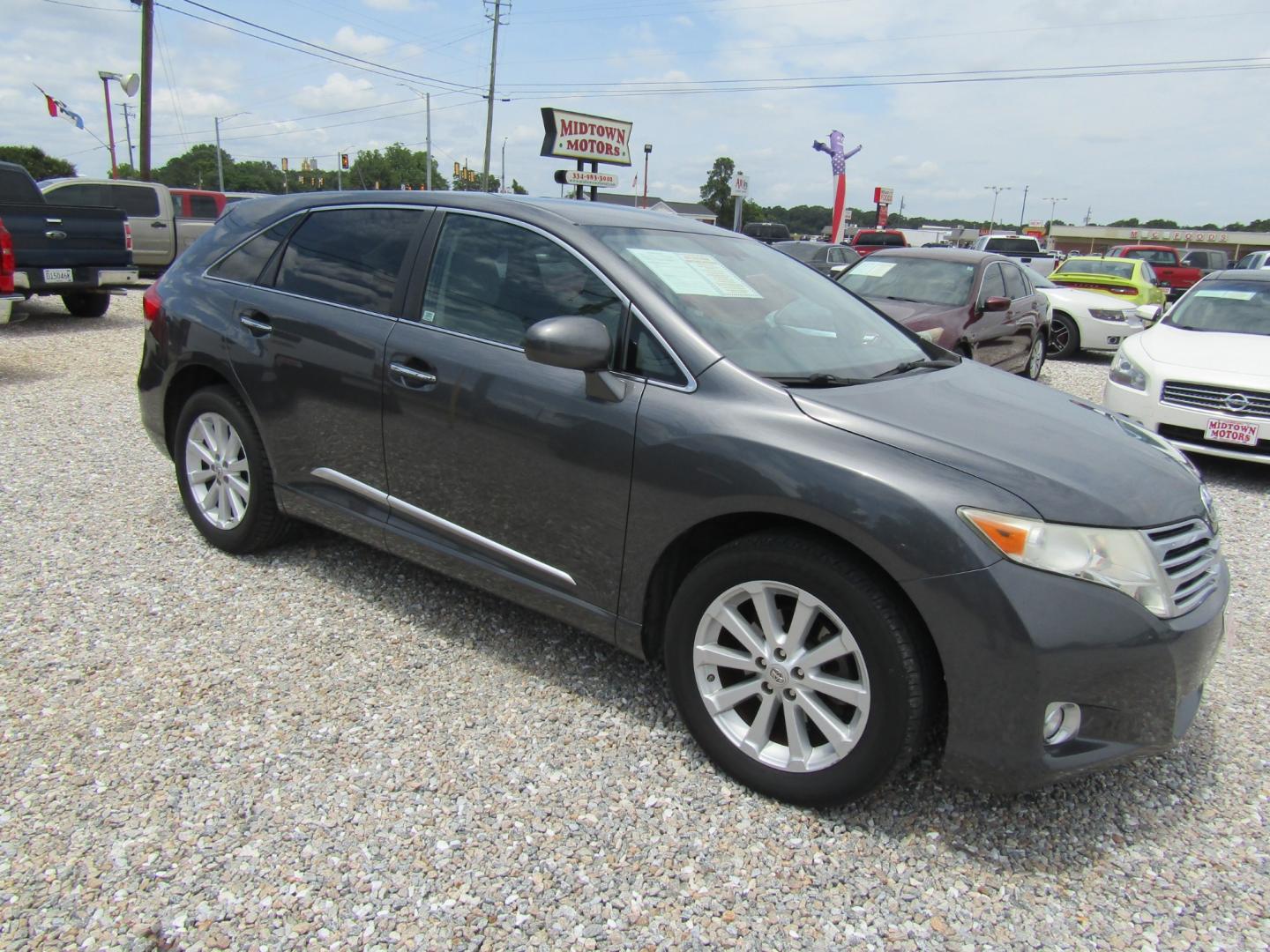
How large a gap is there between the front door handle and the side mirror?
2.02ft

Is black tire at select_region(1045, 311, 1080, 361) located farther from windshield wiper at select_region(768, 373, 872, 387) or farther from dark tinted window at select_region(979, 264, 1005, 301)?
windshield wiper at select_region(768, 373, 872, 387)

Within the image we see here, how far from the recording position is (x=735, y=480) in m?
2.41

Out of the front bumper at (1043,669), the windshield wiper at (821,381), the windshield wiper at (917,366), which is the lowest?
the front bumper at (1043,669)

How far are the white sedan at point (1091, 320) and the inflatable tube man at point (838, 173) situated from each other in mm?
29051

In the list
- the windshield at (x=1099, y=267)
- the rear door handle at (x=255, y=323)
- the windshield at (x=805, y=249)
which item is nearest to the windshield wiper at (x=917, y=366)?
the rear door handle at (x=255, y=323)

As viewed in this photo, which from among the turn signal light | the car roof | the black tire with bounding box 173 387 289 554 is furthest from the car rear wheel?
the turn signal light

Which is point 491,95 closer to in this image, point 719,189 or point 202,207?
point 202,207

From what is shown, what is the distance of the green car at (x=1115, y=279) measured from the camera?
1425 cm

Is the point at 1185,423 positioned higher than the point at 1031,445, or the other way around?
the point at 1031,445

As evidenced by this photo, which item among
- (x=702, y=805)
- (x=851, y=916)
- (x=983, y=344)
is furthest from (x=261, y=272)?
(x=983, y=344)

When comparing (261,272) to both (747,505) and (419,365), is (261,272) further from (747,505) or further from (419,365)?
(747,505)

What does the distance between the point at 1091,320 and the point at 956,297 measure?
563 cm

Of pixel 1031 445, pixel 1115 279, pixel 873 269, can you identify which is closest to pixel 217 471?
pixel 1031 445

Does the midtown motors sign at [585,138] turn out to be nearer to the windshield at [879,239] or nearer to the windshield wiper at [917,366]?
the windshield at [879,239]
